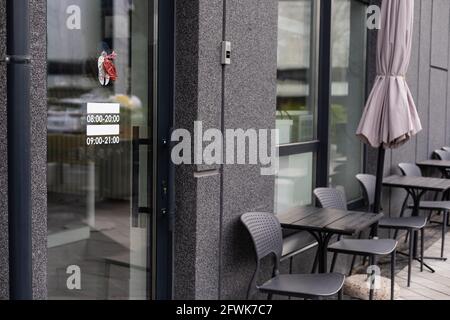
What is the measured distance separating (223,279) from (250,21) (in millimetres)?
1708

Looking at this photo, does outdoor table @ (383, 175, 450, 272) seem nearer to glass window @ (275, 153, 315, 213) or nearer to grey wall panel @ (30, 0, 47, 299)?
glass window @ (275, 153, 315, 213)

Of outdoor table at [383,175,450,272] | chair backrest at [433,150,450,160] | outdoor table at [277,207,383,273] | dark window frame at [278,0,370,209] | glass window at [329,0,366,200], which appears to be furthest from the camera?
chair backrest at [433,150,450,160]

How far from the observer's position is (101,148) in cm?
318

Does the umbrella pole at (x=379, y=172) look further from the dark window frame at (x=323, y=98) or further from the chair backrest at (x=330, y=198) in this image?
the dark window frame at (x=323, y=98)

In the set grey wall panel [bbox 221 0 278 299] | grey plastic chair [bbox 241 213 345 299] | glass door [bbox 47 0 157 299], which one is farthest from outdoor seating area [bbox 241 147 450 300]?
glass door [bbox 47 0 157 299]

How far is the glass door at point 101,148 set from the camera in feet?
9.67

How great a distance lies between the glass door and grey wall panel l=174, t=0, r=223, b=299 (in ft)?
0.56

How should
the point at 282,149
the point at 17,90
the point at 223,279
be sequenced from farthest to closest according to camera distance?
the point at 282,149 → the point at 223,279 → the point at 17,90

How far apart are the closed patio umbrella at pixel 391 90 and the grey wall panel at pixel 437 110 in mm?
4070

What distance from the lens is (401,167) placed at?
6.78 metres

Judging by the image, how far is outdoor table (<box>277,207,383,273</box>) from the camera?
150 inches

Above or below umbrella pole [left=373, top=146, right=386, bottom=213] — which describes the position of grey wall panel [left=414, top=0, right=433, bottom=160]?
above
